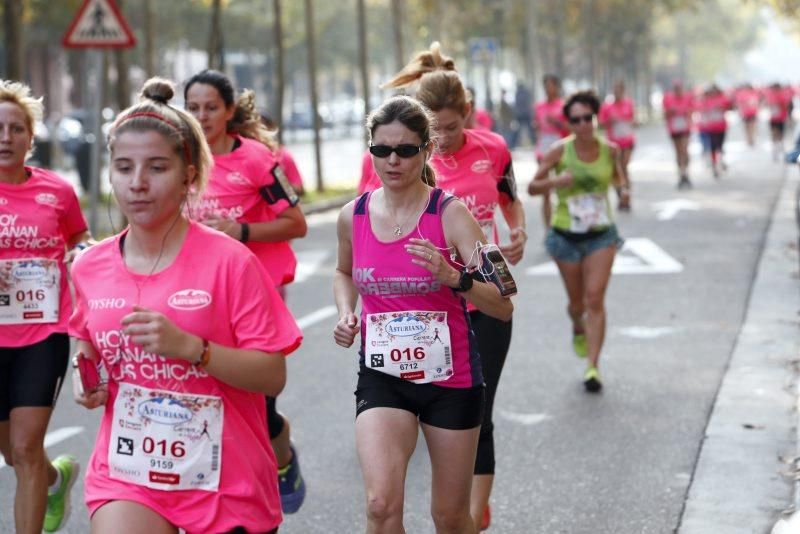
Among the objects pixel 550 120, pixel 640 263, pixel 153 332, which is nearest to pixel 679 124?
pixel 550 120

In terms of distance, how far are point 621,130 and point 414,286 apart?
19.6 metres

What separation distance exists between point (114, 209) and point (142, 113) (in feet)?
64.1

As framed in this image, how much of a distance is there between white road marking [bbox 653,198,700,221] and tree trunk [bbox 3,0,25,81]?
873 cm

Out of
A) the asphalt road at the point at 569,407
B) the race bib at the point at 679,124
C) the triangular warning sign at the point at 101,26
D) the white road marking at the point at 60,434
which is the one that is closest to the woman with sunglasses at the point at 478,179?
the asphalt road at the point at 569,407

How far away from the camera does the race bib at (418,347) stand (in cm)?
462

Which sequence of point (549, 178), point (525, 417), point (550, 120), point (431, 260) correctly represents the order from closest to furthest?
point (431, 260), point (525, 417), point (549, 178), point (550, 120)

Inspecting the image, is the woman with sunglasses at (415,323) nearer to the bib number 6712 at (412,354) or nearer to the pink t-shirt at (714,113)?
the bib number 6712 at (412,354)

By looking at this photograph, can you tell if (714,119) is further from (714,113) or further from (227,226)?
(227,226)

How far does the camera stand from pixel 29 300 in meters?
5.41

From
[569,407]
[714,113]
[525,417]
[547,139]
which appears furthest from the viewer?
[714,113]

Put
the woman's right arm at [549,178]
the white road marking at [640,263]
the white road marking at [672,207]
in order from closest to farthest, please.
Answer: the woman's right arm at [549,178], the white road marking at [640,263], the white road marking at [672,207]

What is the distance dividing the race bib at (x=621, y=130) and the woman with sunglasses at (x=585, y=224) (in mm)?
14464

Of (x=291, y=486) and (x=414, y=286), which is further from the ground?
(x=414, y=286)

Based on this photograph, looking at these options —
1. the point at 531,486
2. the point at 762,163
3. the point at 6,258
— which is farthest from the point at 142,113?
the point at 762,163
